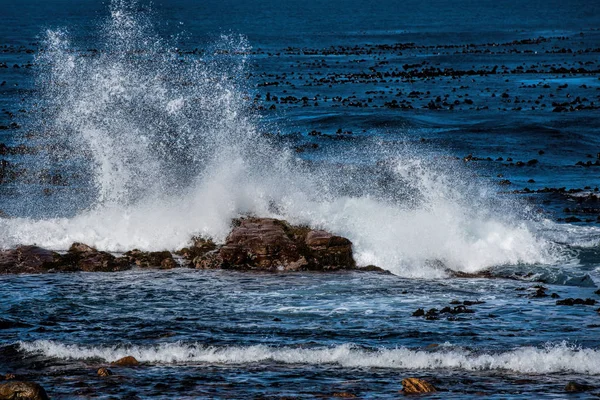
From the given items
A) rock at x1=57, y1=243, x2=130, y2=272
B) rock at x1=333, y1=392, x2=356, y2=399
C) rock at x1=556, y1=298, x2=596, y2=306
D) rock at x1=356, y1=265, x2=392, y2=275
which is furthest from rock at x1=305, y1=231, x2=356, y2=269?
rock at x1=333, y1=392, x2=356, y2=399

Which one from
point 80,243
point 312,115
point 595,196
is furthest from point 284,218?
point 312,115

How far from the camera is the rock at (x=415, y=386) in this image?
10.9 meters

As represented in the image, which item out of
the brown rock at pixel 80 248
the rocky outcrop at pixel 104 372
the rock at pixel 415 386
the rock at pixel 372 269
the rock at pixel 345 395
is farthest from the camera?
the brown rock at pixel 80 248

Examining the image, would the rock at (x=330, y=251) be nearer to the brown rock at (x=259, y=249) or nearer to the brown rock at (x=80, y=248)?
the brown rock at (x=259, y=249)

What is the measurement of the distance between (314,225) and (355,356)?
26.5 feet

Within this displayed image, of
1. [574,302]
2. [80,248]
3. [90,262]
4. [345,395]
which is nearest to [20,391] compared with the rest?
[345,395]

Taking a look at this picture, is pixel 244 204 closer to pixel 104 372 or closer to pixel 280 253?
pixel 280 253

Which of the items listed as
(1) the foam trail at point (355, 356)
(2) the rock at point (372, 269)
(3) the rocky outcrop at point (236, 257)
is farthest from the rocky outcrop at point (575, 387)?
(3) the rocky outcrop at point (236, 257)

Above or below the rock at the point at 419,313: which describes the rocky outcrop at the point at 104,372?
below

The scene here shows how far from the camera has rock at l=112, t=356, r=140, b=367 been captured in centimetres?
1218

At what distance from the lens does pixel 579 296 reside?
635 inches

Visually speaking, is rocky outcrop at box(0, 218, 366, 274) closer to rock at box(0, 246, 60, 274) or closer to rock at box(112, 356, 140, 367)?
rock at box(0, 246, 60, 274)

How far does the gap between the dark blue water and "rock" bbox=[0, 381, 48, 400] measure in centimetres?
89

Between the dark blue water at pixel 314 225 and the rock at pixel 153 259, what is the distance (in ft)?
3.43
